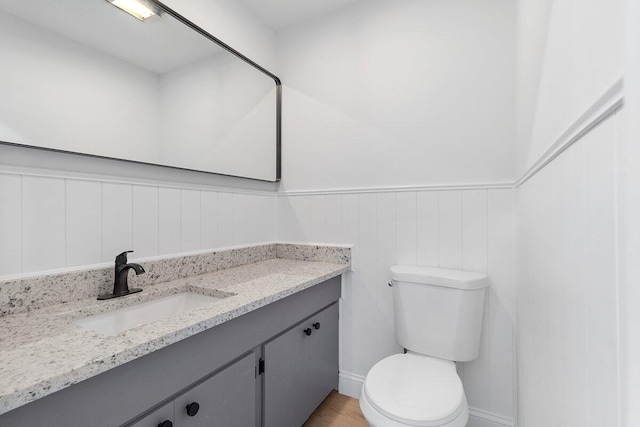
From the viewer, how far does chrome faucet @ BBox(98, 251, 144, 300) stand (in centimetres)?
110

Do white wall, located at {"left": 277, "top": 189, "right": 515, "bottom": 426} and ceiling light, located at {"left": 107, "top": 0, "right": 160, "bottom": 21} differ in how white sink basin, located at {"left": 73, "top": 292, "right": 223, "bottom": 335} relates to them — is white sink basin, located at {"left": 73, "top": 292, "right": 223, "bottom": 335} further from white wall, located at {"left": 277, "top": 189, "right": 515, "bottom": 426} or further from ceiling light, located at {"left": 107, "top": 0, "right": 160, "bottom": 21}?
ceiling light, located at {"left": 107, "top": 0, "right": 160, "bottom": 21}

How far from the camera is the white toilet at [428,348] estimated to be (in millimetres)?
978

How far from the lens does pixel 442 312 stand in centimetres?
134

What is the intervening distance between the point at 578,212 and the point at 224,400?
109cm

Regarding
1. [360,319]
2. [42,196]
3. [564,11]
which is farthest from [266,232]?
[564,11]

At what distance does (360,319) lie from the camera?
1.74 meters

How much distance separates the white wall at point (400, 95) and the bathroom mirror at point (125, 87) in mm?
346

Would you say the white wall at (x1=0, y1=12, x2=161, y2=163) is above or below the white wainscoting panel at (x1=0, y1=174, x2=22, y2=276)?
above

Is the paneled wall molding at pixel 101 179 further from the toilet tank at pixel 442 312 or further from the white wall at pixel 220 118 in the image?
the toilet tank at pixel 442 312

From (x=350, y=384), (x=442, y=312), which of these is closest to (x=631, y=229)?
(x=442, y=312)

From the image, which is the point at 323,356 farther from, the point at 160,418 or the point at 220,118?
the point at 220,118

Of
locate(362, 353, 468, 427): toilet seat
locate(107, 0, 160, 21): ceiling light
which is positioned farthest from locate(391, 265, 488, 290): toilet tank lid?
locate(107, 0, 160, 21): ceiling light

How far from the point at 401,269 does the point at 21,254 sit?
1503 millimetres

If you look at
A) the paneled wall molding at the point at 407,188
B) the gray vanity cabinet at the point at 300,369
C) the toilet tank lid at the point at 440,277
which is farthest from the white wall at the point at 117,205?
the toilet tank lid at the point at 440,277
